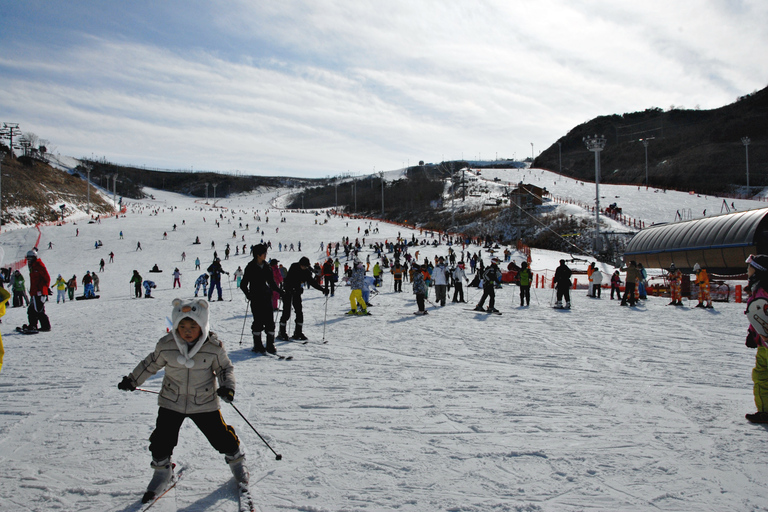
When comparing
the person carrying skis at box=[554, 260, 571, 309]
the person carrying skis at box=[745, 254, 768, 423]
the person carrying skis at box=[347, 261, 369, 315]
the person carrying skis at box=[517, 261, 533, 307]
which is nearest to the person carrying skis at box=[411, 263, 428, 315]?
the person carrying skis at box=[347, 261, 369, 315]

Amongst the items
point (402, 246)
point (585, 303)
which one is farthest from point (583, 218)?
point (585, 303)

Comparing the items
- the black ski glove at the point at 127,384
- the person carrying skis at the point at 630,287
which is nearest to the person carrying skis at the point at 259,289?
the black ski glove at the point at 127,384

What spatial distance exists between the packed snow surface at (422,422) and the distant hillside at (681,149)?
62.7 m

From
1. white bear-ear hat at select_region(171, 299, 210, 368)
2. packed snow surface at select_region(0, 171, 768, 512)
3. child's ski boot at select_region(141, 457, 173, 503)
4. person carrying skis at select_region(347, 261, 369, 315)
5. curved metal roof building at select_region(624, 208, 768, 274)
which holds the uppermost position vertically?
curved metal roof building at select_region(624, 208, 768, 274)

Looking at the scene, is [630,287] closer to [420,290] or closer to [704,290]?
[704,290]

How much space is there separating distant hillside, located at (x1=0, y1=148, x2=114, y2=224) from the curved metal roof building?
2844 inches

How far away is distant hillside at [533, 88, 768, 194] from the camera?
218 feet

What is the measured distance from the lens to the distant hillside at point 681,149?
6656cm

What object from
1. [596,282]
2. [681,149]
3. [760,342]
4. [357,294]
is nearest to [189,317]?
[760,342]

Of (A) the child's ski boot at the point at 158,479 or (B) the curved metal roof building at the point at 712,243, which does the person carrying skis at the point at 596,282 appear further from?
(A) the child's ski boot at the point at 158,479

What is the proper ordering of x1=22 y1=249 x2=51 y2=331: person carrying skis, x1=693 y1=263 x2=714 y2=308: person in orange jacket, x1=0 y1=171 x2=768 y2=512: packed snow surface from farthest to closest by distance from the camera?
x1=693 y1=263 x2=714 y2=308: person in orange jacket → x1=22 y1=249 x2=51 y2=331: person carrying skis → x1=0 y1=171 x2=768 y2=512: packed snow surface

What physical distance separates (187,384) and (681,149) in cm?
9850

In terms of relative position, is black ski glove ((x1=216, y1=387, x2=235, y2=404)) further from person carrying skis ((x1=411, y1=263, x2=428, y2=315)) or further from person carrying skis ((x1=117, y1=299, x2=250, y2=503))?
person carrying skis ((x1=411, y1=263, x2=428, y2=315))

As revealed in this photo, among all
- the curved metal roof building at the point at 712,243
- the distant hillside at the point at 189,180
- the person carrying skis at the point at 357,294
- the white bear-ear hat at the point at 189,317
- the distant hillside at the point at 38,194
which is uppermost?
the distant hillside at the point at 189,180
